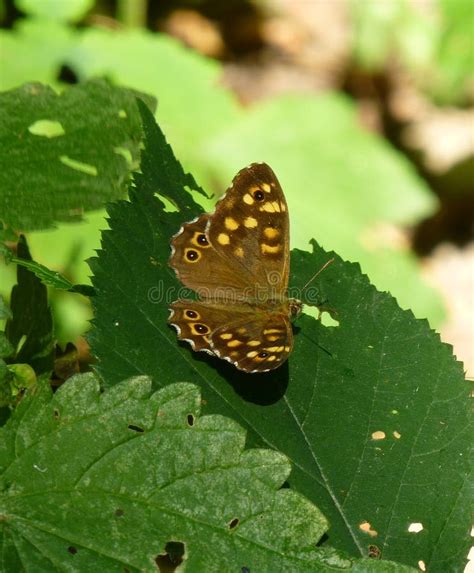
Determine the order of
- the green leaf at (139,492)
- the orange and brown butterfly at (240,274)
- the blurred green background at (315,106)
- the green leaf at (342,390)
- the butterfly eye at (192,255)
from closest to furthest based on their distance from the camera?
the green leaf at (139,492) < the green leaf at (342,390) < the orange and brown butterfly at (240,274) < the butterfly eye at (192,255) < the blurred green background at (315,106)

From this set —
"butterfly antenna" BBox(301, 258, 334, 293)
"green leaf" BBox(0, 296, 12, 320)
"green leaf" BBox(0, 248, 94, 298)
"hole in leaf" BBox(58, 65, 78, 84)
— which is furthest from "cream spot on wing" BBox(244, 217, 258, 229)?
"hole in leaf" BBox(58, 65, 78, 84)

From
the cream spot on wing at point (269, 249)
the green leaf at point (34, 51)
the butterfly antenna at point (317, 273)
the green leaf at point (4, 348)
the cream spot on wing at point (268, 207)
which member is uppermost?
the green leaf at point (34, 51)

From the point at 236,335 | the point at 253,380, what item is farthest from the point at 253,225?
the point at 253,380

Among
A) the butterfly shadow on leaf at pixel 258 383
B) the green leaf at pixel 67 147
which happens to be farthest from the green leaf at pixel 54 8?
the butterfly shadow on leaf at pixel 258 383

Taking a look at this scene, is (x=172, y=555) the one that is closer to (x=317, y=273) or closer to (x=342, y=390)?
(x=342, y=390)

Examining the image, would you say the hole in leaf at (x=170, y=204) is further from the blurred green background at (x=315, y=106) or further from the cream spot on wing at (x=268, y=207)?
the blurred green background at (x=315, y=106)

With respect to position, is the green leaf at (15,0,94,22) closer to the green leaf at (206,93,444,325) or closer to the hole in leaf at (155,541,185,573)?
the green leaf at (206,93,444,325)

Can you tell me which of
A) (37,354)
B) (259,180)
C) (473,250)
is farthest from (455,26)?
(37,354)
